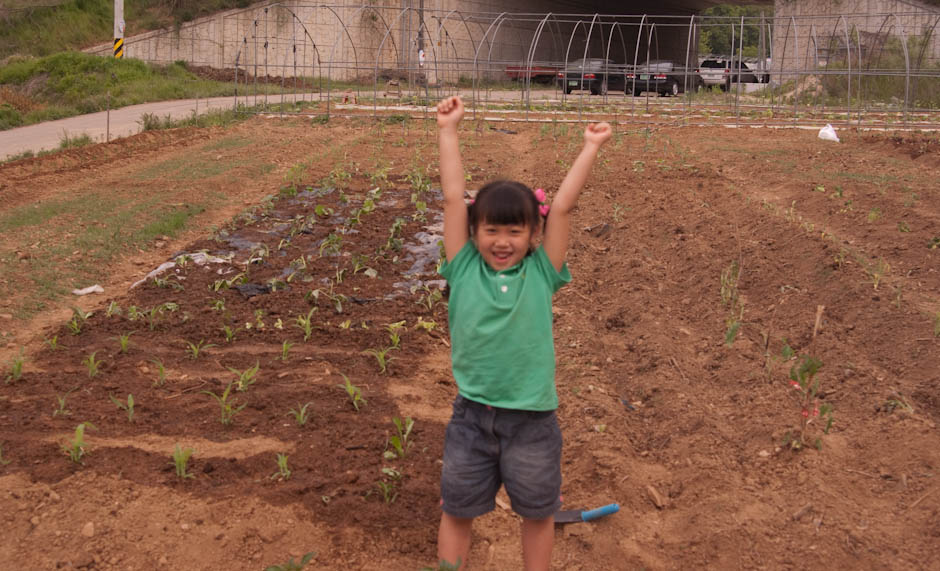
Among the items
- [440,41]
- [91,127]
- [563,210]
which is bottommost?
[563,210]

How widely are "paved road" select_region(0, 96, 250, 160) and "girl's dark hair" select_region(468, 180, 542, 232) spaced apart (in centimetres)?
1338

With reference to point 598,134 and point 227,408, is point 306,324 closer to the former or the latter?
point 227,408

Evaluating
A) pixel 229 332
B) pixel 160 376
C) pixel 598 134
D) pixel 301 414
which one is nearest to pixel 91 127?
pixel 229 332

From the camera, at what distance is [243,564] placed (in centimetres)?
322

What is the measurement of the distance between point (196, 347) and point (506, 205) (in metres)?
3.12

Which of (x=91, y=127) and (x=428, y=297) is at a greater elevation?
(x=91, y=127)

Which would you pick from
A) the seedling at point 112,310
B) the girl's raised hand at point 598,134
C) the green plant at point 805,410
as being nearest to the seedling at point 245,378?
the seedling at point 112,310

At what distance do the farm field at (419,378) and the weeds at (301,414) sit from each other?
0.08 ft

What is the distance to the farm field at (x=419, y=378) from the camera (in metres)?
3.46

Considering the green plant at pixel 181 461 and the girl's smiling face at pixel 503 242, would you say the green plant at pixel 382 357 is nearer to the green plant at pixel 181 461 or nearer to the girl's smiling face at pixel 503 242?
the green plant at pixel 181 461

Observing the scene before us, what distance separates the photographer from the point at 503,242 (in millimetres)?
2867

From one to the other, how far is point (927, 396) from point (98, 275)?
611 centimetres

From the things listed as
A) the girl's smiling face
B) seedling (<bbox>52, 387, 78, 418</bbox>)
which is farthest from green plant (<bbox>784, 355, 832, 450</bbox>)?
seedling (<bbox>52, 387, 78, 418</bbox>)

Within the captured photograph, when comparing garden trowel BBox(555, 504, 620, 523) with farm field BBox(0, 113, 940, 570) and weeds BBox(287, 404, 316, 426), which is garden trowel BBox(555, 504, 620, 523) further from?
weeds BBox(287, 404, 316, 426)
